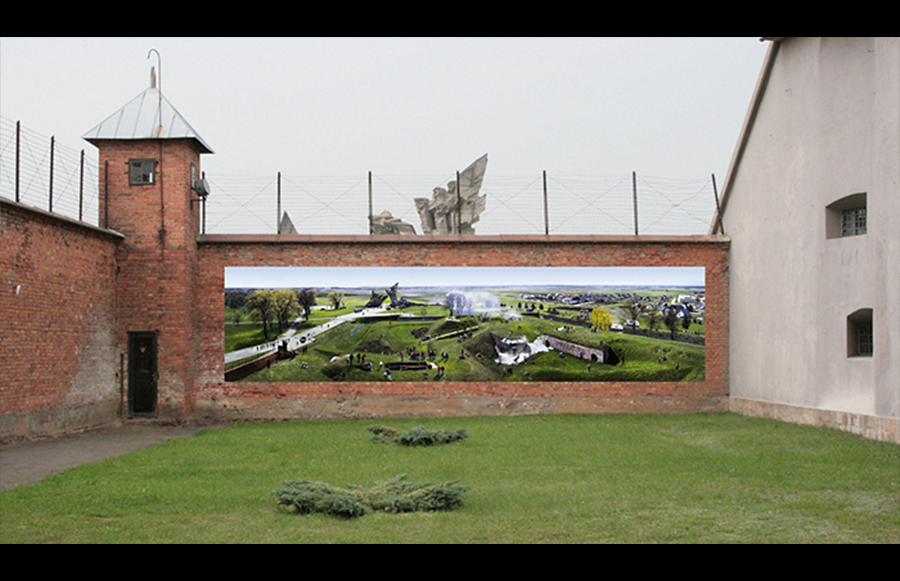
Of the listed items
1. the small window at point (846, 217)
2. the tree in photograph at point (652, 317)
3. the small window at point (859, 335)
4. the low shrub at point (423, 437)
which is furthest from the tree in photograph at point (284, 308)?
the small window at point (859, 335)

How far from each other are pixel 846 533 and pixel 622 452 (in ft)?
17.8

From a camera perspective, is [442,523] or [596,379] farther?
[596,379]

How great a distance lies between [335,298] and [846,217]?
10876 mm

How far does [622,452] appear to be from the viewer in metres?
12.5

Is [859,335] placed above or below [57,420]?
above

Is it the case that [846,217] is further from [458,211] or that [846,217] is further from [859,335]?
[458,211]

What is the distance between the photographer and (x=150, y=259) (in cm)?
1770

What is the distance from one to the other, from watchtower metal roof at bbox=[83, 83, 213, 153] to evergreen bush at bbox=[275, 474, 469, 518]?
11604 millimetres

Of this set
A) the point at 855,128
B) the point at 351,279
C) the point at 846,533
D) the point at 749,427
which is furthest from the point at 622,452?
the point at 351,279

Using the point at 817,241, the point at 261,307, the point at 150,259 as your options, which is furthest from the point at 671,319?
the point at 150,259

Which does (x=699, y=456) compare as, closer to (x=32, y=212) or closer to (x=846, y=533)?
(x=846, y=533)

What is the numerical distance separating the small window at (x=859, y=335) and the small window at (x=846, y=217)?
5.07 ft

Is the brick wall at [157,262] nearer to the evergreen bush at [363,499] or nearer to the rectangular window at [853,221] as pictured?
the evergreen bush at [363,499]

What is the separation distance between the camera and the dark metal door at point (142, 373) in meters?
17.7
